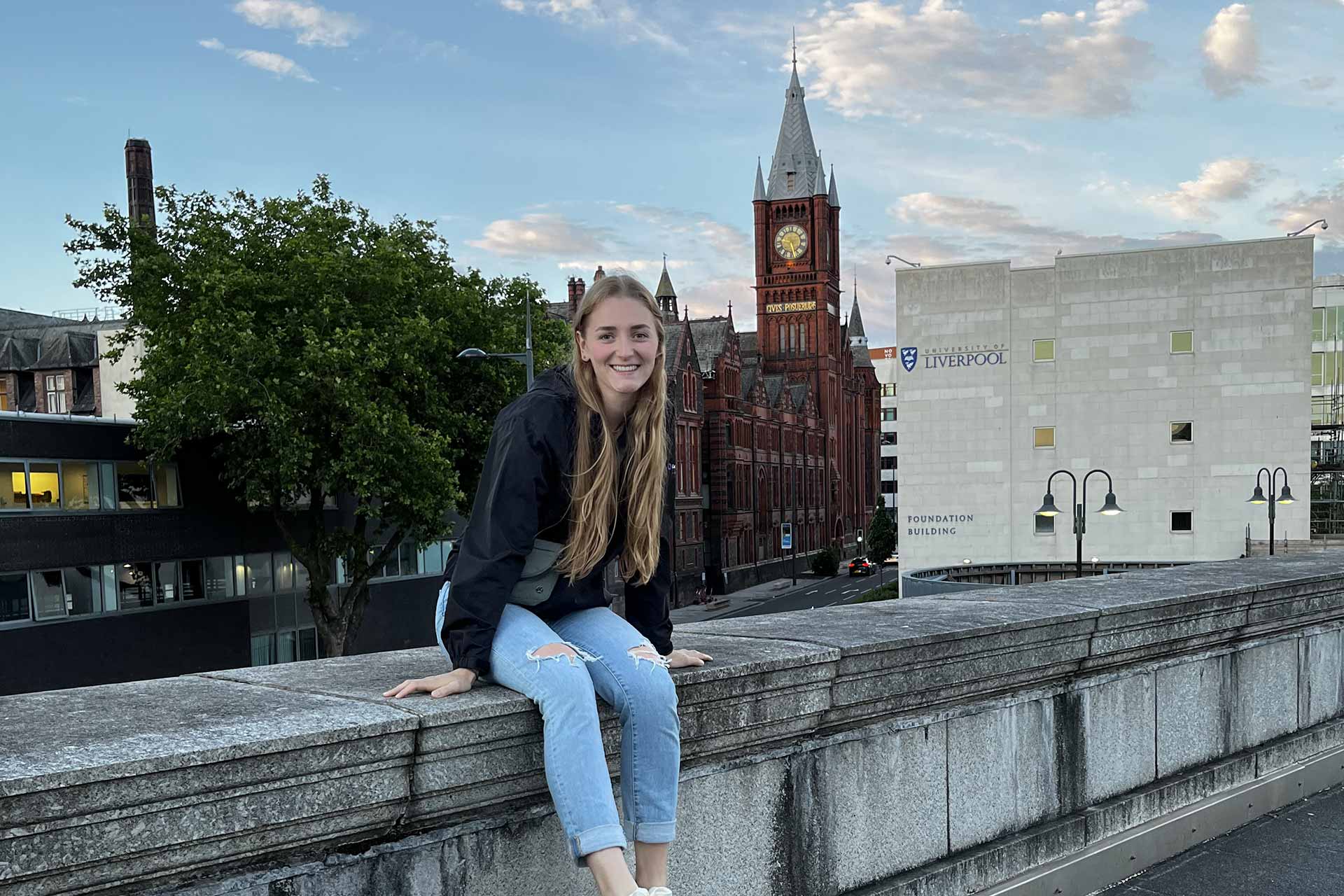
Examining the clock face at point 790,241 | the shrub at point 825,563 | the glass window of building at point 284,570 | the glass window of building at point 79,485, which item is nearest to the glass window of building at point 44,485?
the glass window of building at point 79,485

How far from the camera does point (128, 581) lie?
3278cm

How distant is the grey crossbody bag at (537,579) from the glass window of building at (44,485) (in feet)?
104

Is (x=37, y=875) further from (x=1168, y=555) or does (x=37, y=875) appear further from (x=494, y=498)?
(x=1168, y=555)

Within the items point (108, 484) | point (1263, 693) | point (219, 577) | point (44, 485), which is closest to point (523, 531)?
point (1263, 693)

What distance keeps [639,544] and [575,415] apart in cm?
42

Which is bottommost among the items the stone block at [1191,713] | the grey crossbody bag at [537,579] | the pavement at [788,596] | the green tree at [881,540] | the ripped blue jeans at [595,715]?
the pavement at [788,596]

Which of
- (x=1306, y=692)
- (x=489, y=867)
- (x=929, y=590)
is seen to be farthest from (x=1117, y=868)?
(x=929, y=590)

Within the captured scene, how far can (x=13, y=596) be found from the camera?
97.2ft

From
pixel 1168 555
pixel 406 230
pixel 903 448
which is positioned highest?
pixel 406 230

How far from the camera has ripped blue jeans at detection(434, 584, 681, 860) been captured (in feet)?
8.87

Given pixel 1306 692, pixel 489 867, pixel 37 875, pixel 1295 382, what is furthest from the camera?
pixel 1295 382

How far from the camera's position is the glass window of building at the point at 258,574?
36.5 meters

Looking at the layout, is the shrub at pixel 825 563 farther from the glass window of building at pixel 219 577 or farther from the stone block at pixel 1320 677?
the stone block at pixel 1320 677

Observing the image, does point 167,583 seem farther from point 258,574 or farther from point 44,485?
point 44,485
